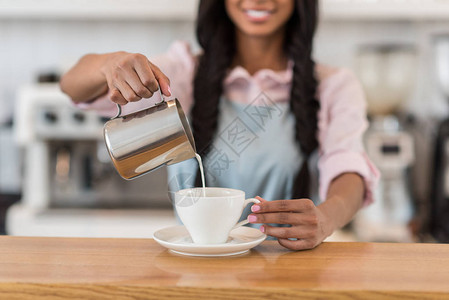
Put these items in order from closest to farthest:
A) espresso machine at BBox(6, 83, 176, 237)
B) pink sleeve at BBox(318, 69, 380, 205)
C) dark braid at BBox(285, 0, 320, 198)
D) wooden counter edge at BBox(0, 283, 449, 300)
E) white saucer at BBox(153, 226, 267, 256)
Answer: wooden counter edge at BBox(0, 283, 449, 300), white saucer at BBox(153, 226, 267, 256), pink sleeve at BBox(318, 69, 380, 205), dark braid at BBox(285, 0, 320, 198), espresso machine at BBox(6, 83, 176, 237)

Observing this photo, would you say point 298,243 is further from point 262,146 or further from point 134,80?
point 262,146

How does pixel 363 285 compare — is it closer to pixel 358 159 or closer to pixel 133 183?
pixel 358 159

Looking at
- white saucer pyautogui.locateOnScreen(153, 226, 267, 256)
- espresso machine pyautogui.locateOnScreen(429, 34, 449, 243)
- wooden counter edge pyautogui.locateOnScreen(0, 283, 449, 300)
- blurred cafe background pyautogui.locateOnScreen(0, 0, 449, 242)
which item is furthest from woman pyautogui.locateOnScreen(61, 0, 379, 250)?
espresso machine pyautogui.locateOnScreen(429, 34, 449, 243)

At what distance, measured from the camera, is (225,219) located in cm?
79

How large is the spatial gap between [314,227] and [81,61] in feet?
1.93

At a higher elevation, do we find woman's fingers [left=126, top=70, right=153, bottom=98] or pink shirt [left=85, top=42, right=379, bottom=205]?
woman's fingers [left=126, top=70, right=153, bottom=98]

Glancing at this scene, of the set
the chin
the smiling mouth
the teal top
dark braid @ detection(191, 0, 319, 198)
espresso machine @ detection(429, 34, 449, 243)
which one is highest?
the smiling mouth

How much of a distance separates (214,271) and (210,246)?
0.06 meters

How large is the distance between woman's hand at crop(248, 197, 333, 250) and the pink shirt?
0.37m

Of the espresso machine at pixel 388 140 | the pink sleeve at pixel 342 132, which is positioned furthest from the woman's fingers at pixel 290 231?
the espresso machine at pixel 388 140

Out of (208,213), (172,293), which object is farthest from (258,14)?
(172,293)

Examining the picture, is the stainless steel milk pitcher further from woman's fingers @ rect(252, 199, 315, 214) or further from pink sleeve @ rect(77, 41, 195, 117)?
pink sleeve @ rect(77, 41, 195, 117)

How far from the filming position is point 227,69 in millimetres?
1382

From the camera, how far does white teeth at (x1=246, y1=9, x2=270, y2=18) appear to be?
1278mm
